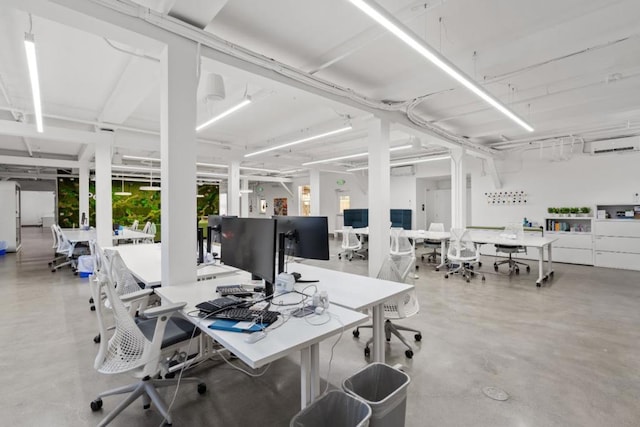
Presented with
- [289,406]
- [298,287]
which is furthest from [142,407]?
[298,287]

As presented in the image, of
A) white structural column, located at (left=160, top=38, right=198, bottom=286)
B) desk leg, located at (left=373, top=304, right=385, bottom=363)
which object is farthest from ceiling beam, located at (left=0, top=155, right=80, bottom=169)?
desk leg, located at (left=373, top=304, right=385, bottom=363)

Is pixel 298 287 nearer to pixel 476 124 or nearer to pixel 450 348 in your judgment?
pixel 450 348

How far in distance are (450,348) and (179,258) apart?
2798mm

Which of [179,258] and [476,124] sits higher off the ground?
[476,124]

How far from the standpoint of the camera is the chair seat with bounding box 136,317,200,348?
203 centimetres

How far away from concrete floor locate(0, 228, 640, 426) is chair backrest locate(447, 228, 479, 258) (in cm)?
153

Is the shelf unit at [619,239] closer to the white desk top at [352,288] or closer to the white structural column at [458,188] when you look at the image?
the white structural column at [458,188]

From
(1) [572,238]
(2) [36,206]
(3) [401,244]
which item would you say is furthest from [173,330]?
(2) [36,206]

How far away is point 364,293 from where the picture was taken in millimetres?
2309

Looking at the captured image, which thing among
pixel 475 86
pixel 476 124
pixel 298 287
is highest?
pixel 476 124

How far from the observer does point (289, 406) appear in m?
2.15

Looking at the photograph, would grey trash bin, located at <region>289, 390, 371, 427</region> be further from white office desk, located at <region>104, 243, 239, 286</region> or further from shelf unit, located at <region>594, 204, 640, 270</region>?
shelf unit, located at <region>594, 204, 640, 270</region>

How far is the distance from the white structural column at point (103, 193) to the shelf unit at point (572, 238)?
1075 cm

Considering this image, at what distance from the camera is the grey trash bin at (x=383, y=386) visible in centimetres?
158
